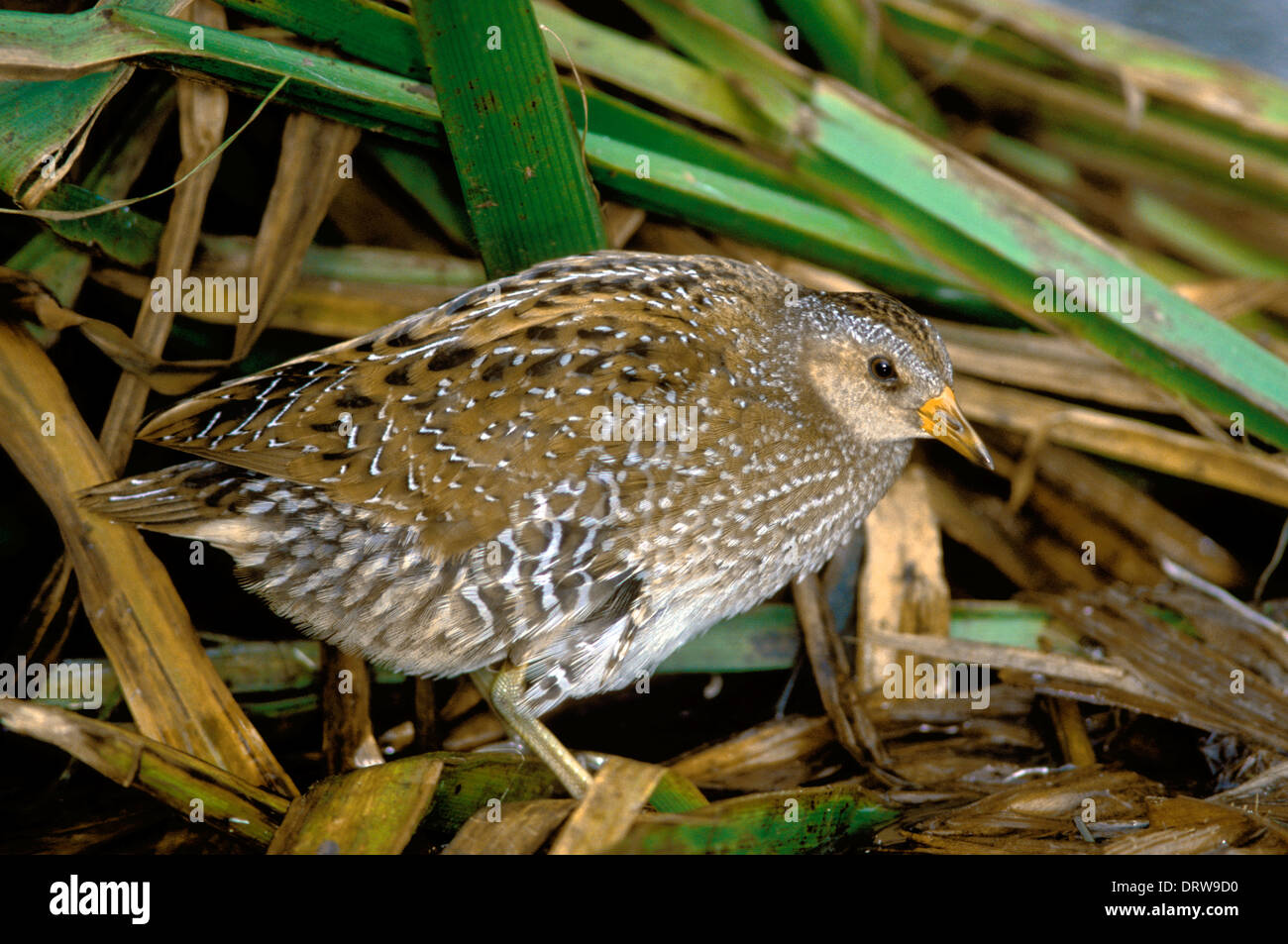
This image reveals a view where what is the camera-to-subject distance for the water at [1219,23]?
3.11m

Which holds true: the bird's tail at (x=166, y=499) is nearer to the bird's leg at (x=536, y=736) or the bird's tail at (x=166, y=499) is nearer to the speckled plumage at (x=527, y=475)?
the speckled plumage at (x=527, y=475)

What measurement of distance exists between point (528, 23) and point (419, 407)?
0.74 m

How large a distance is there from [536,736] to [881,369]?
1009 millimetres

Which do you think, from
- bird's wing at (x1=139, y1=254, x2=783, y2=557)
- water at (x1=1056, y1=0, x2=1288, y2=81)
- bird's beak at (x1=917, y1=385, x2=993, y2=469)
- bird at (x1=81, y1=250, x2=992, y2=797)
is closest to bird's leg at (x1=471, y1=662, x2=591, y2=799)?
bird at (x1=81, y1=250, x2=992, y2=797)

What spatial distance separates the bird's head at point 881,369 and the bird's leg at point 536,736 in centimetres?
86

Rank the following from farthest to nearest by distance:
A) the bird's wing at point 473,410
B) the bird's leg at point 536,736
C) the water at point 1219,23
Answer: the water at point 1219,23 < the bird's leg at point 536,736 < the bird's wing at point 473,410

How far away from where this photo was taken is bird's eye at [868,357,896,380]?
87.0 inches

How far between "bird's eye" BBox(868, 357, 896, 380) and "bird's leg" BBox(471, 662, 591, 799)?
0.93 metres

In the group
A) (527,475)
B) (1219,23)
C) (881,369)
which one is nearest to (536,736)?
(527,475)

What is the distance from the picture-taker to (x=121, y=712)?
2266 millimetres

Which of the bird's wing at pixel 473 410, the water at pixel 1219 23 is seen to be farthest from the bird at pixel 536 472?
the water at pixel 1219 23

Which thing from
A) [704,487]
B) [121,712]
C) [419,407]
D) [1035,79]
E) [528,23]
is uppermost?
[1035,79]
